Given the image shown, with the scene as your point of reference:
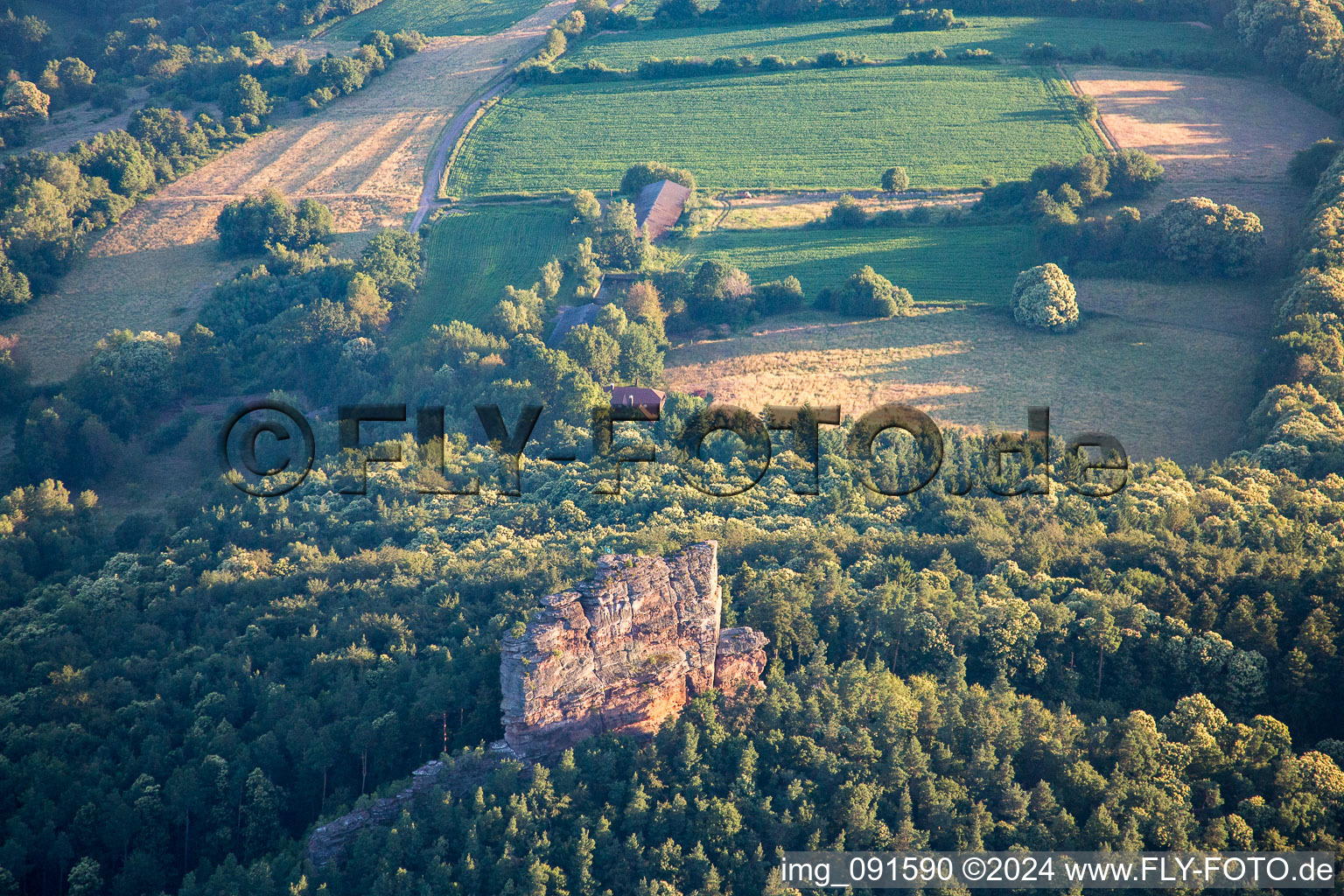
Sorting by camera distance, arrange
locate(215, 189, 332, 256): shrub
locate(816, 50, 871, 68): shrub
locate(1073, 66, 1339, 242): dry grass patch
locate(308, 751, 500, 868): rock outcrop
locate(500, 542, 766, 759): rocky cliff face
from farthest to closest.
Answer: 1. locate(816, 50, 871, 68): shrub
2. locate(215, 189, 332, 256): shrub
3. locate(1073, 66, 1339, 242): dry grass patch
4. locate(308, 751, 500, 868): rock outcrop
5. locate(500, 542, 766, 759): rocky cliff face

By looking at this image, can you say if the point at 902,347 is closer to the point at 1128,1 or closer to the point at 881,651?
the point at 881,651

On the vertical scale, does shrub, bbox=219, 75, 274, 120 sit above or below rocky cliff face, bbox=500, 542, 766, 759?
above

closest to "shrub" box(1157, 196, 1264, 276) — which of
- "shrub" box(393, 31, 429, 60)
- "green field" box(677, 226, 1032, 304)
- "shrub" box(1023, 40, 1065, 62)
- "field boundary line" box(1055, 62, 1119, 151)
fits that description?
"green field" box(677, 226, 1032, 304)

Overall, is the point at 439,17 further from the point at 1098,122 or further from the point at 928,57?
the point at 1098,122

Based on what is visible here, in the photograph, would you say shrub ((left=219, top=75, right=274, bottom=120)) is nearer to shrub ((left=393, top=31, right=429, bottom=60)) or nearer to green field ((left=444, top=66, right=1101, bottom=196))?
shrub ((left=393, top=31, right=429, bottom=60))

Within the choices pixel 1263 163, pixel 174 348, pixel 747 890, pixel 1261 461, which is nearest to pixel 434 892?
pixel 747 890

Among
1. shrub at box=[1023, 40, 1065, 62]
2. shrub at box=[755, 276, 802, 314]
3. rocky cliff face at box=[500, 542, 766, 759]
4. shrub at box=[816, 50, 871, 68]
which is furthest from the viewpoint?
shrub at box=[816, 50, 871, 68]

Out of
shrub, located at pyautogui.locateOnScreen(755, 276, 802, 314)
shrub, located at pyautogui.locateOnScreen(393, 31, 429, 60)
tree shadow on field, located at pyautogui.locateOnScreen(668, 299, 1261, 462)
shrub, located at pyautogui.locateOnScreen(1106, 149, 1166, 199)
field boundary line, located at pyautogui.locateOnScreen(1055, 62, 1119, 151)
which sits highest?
shrub, located at pyautogui.locateOnScreen(393, 31, 429, 60)
